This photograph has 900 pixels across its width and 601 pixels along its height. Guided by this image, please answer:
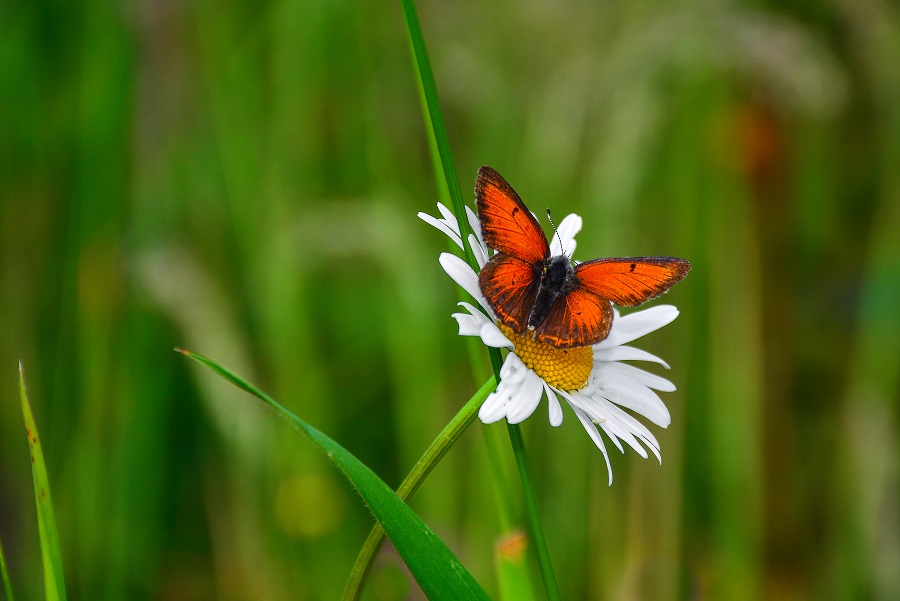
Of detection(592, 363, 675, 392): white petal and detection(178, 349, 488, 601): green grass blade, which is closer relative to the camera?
detection(178, 349, 488, 601): green grass blade

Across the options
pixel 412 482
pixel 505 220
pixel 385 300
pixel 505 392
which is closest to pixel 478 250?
pixel 505 220

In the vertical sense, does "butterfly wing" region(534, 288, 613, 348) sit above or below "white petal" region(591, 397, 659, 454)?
above

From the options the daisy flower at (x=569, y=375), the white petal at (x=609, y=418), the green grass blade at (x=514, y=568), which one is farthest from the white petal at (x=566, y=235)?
the green grass blade at (x=514, y=568)

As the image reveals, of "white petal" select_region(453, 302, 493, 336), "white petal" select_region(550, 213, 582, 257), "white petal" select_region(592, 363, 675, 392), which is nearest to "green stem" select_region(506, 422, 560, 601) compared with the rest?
"white petal" select_region(453, 302, 493, 336)

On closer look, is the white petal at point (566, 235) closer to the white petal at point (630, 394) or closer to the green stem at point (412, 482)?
the white petal at point (630, 394)

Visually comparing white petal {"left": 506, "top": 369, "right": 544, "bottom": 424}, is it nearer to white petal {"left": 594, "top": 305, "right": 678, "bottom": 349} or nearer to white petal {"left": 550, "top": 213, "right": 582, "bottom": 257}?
white petal {"left": 594, "top": 305, "right": 678, "bottom": 349}

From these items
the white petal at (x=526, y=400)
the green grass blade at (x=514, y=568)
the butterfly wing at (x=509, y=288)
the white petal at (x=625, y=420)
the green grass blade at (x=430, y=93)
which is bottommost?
the green grass blade at (x=514, y=568)
